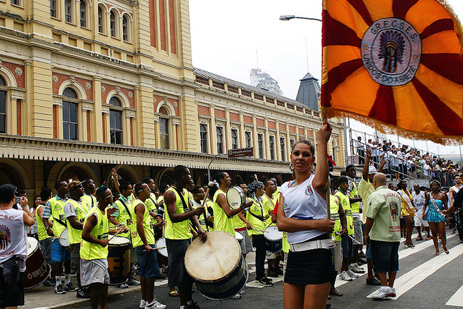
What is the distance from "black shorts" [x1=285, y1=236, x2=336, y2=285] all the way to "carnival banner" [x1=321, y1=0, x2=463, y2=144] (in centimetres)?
174

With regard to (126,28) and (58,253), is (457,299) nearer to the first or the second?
(58,253)

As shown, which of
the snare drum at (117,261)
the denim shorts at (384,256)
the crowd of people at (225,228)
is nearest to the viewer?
the crowd of people at (225,228)

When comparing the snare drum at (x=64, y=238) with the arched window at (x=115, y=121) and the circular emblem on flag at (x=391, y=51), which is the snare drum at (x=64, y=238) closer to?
the circular emblem on flag at (x=391, y=51)

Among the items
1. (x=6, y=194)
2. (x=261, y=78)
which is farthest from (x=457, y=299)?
(x=261, y=78)

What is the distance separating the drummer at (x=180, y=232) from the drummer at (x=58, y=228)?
3189mm

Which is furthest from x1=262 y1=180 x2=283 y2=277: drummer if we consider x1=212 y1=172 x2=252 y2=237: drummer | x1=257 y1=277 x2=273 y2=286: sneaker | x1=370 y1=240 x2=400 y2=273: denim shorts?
x1=370 y1=240 x2=400 y2=273: denim shorts

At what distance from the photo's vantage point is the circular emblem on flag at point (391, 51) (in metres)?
4.93

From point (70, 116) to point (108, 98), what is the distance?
264 centimetres

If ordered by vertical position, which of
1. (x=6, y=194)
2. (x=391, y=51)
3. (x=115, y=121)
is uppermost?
(x=115, y=121)

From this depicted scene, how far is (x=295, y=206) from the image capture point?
4020 mm

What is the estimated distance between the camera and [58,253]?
353 inches

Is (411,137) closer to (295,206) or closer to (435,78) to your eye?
(435,78)

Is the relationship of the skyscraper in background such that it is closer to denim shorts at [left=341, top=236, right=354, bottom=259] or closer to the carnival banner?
denim shorts at [left=341, top=236, right=354, bottom=259]

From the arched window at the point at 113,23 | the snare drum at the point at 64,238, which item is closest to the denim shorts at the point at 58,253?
the snare drum at the point at 64,238
